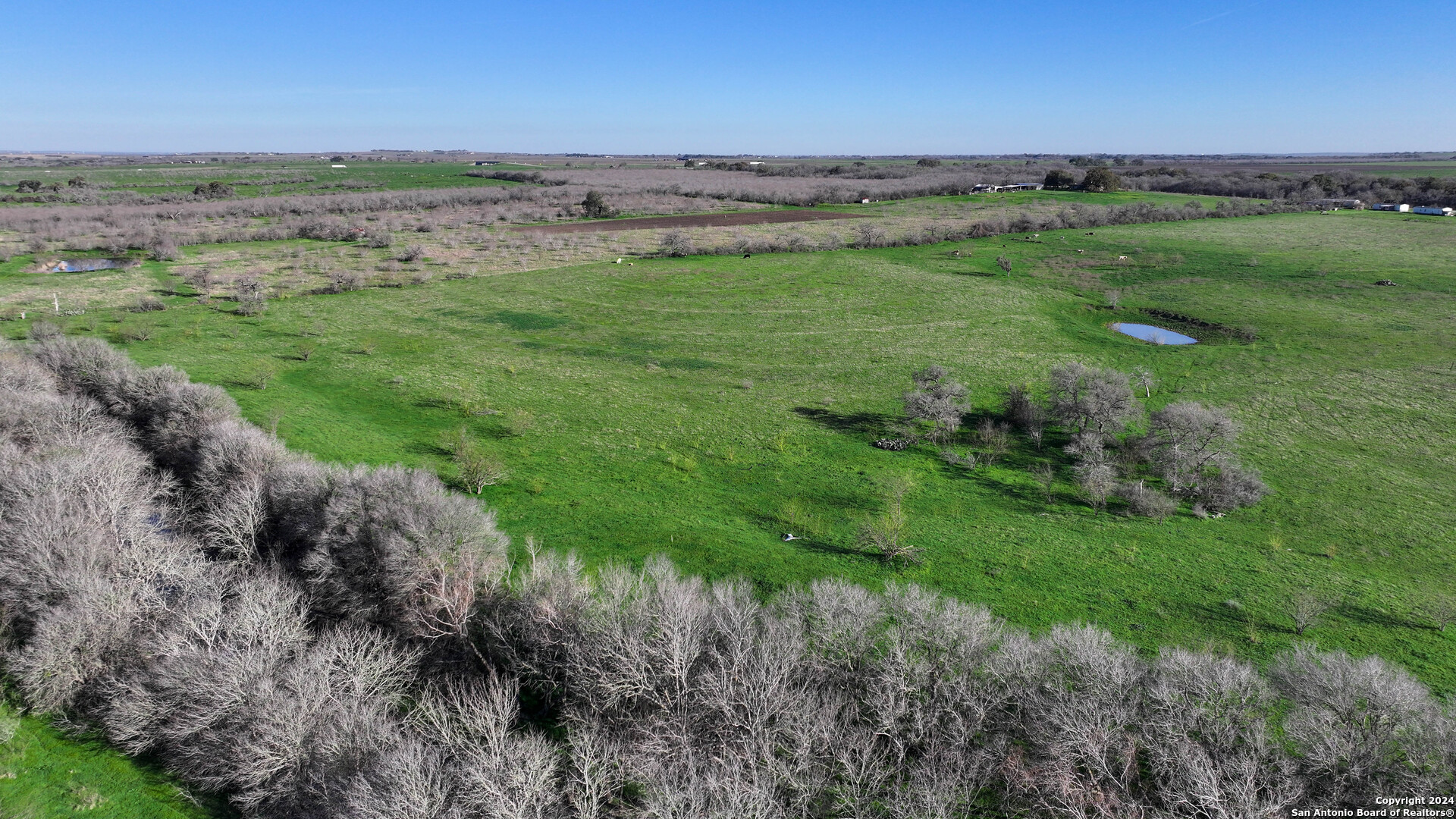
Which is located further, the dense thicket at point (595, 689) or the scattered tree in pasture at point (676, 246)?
the scattered tree in pasture at point (676, 246)

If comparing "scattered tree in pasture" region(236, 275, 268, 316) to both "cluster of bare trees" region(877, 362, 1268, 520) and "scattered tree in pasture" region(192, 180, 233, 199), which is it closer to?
"cluster of bare trees" region(877, 362, 1268, 520)

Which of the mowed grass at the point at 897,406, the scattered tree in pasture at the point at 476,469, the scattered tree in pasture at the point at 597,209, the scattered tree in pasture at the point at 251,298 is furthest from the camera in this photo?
the scattered tree in pasture at the point at 597,209

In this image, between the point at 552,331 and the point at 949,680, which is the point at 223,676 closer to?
the point at 949,680

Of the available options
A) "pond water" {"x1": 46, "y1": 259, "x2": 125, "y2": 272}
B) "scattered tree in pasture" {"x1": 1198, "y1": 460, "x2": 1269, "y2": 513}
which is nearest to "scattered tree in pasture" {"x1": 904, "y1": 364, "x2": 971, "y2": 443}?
"scattered tree in pasture" {"x1": 1198, "y1": 460, "x2": 1269, "y2": 513}

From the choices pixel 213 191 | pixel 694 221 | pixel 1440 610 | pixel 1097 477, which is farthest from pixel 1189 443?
pixel 213 191

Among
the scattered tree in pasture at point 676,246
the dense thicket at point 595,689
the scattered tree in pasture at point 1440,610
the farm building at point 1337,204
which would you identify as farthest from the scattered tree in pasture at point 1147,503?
the farm building at point 1337,204

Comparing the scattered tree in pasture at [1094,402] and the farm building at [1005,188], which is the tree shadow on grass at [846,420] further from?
the farm building at [1005,188]
